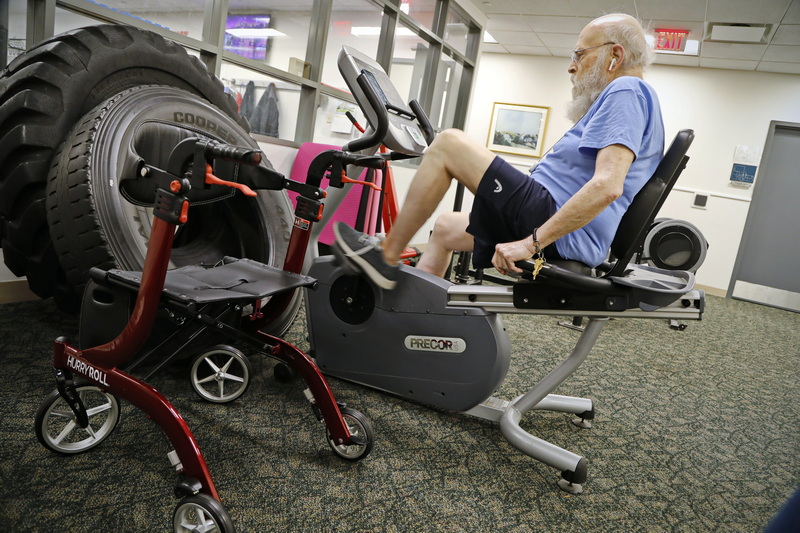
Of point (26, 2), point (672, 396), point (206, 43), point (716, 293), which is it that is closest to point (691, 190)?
point (716, 293)

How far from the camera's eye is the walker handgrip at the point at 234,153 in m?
0.96

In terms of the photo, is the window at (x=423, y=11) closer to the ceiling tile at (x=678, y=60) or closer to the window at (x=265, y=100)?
the window at (x=265, y=100)

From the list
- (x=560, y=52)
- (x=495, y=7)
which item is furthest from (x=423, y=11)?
(x=560, y=52)

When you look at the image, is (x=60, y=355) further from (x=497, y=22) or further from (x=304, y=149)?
(x=497, y=22)

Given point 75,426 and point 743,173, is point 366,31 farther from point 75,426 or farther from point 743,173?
point 743,173

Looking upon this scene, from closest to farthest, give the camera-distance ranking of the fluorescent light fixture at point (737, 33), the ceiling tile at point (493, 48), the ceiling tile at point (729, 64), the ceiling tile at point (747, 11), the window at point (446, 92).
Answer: the ceiling tile at point (747, 11) < the fluorescent light fixture at point (737, 33) < the window at point (446, 92) < the ceiling tile at point (729, 64) < the ceiling tile at point (493, 48)

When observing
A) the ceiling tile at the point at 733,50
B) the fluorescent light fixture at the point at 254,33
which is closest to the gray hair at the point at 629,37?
the fluorescent light fixture at the point at 254,33

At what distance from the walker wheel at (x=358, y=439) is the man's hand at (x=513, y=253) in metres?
0.49

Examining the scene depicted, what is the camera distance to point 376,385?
166 cm

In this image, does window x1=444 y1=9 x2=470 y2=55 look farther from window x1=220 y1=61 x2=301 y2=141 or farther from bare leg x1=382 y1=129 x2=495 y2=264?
bare leg x1=382 y1=129 x2=495 y2=264

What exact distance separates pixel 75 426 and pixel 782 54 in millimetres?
6634

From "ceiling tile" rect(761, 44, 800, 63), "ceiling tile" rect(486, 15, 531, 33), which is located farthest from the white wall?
"ceiling tile" rect(486, 15, 531, 33)

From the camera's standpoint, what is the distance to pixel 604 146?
1.32m

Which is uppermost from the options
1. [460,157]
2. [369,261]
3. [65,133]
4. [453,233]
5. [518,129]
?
[518,129]
